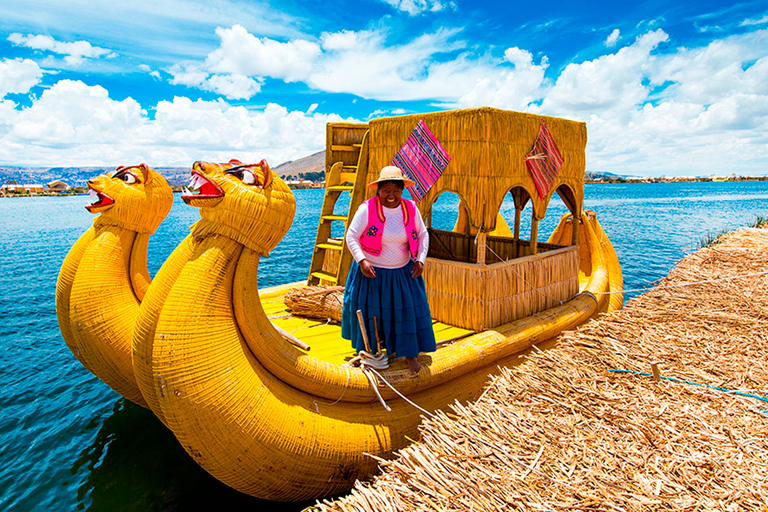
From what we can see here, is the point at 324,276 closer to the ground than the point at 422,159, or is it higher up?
closer to the ground

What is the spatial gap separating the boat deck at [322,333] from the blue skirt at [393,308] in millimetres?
608

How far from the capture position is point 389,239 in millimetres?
3822

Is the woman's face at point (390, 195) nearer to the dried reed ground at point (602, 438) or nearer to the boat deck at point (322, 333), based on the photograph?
the boat deck at point (322, 333)

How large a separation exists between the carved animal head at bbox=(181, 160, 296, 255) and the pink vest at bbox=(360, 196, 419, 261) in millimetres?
800

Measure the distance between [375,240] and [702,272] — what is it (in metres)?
9.92

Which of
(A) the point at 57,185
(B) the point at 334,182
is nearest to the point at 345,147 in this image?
(B) the point at 334,182

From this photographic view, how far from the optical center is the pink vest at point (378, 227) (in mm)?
3756

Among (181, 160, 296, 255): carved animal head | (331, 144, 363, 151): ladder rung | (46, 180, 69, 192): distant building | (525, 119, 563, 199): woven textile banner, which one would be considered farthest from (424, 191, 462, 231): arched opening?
(46, 180, 69, 192): distant building

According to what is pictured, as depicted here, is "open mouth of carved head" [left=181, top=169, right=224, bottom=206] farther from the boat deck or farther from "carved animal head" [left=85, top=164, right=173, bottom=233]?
the boat deck

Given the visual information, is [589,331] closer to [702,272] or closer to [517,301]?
[517,301]

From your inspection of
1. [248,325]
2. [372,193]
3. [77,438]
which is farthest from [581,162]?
[77,438]

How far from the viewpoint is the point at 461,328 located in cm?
557

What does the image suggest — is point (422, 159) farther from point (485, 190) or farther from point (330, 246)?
point (330, 246)

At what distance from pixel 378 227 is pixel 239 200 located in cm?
124
